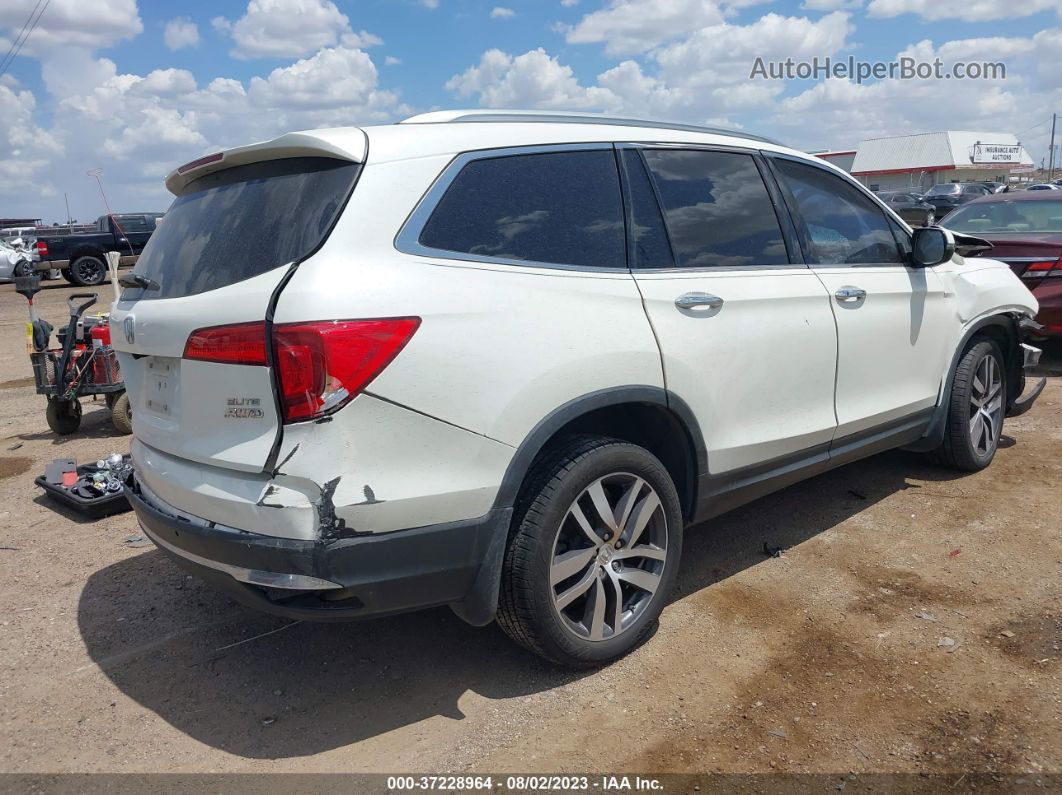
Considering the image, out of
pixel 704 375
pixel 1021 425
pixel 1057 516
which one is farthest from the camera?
pixel 1021 425

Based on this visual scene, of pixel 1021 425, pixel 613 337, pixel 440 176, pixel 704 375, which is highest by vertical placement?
pixel 440 176

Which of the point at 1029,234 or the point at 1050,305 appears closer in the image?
the point at 1050,305

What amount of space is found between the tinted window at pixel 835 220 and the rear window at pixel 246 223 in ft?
7.56

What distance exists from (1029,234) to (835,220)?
16.8ft

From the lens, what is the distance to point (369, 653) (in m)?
3.42

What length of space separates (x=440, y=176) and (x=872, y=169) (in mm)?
75864

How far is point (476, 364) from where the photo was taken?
2625mm

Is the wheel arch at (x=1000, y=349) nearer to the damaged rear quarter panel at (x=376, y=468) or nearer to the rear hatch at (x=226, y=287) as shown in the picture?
the damaged rear quarter panel at (x=376, y=468)

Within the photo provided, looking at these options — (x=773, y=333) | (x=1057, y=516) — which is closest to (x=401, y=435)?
(x=773, y=333)

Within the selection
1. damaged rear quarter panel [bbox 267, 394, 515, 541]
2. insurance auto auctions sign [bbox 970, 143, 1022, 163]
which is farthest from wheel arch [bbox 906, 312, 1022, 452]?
insurance auto auctions sign [bbox 970, 143, 1022, 163]

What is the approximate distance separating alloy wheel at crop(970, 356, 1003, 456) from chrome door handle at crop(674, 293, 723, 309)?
2493 mm

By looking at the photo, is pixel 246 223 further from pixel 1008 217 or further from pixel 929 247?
pixel 1008 217

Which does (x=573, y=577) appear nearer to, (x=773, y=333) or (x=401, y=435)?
(x=401, y=435)

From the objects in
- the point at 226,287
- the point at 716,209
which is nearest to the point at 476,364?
the point at 226,287
